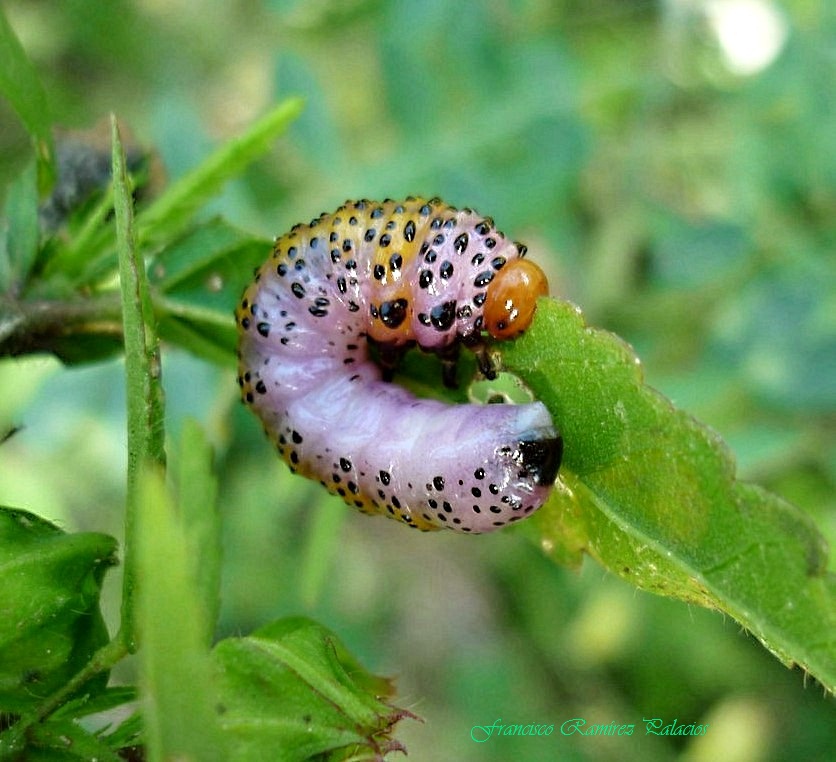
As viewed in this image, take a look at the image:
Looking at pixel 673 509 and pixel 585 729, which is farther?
pixel 585 729

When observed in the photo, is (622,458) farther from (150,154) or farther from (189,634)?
(150,154)

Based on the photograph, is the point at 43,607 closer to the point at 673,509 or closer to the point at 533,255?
the point at 673,509

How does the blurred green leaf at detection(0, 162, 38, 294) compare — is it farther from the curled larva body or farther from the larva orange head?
the larva orange head

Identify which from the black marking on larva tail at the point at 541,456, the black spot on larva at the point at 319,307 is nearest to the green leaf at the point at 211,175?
the black spot on larva at the point at 319,307

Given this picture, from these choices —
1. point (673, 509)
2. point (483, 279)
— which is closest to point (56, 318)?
point (483, 279)

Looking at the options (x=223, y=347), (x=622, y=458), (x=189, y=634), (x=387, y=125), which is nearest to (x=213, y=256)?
(x=223, y=347)

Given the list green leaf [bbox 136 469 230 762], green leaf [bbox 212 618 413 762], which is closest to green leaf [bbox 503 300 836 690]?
green leaf [bbox 212 618 413 762]

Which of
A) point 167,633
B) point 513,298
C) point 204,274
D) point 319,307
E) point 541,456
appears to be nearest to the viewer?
point 167,633
